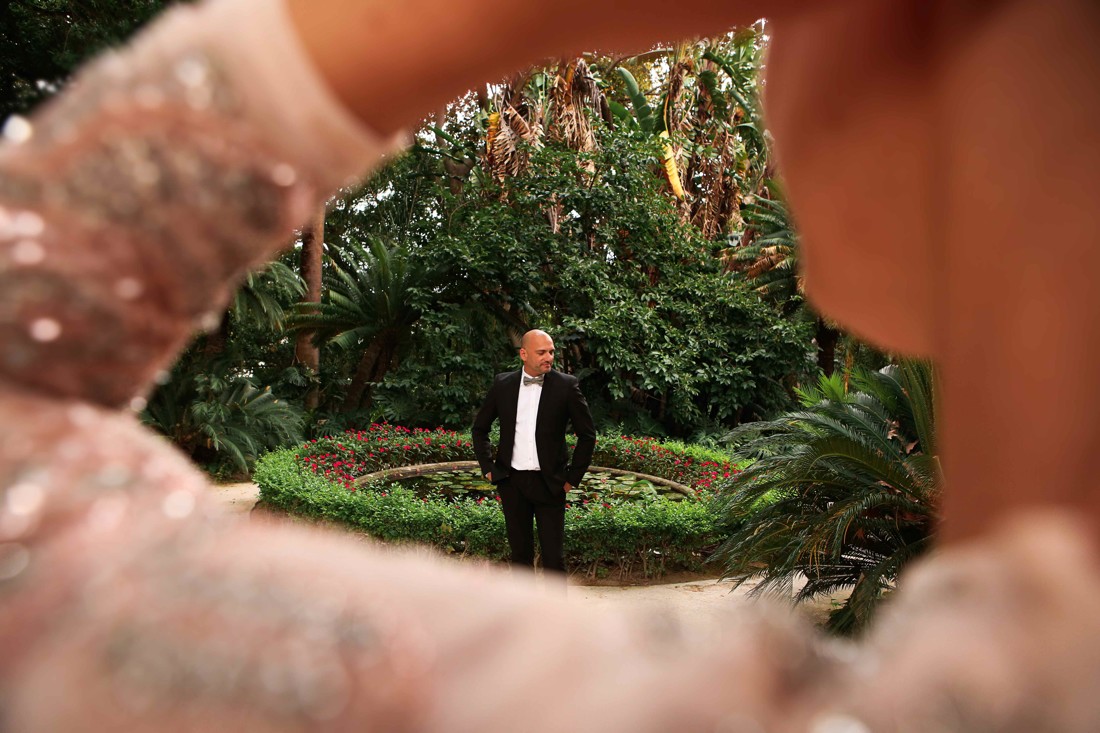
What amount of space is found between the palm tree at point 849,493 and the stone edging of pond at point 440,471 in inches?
119

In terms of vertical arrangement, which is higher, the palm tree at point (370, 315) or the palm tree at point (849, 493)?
the palm tree at point (370, 315)

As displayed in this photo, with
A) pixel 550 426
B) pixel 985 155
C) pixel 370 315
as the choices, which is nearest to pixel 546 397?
Result: pixel 550 426

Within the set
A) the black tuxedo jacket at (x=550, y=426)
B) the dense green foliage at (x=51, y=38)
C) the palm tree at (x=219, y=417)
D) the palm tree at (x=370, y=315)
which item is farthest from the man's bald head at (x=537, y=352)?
the palm tree at (x=370, y=315)

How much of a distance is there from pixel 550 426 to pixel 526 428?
0.66 ft

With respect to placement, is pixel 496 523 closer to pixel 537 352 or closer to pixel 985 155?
pixel 537 352

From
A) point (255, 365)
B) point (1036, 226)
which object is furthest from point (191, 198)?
point (255, 365)

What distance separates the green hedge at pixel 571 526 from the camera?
6.59 meters

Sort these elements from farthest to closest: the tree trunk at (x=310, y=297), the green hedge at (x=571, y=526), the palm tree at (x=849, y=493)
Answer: the tree trunk at (x=310, y=297) < the green hedge at (x=571, y=526) < the palm tree at (x=849, y=493)

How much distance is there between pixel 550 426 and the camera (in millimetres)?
5711

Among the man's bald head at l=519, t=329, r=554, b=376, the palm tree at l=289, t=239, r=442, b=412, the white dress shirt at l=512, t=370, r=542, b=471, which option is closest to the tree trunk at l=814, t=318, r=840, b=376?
the palm tree at l=289, t=239, r=442, b=412

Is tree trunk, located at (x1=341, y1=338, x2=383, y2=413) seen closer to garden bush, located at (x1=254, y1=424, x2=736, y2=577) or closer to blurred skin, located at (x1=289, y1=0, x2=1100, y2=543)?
garden bush, located at (x1=254, y1=424, x2=736, y2=577)

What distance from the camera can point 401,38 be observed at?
0.35 meters

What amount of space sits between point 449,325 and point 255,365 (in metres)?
4.10

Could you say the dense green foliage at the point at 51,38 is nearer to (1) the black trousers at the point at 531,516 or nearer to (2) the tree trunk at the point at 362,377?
(1) the black trousers at the point at 531,516
